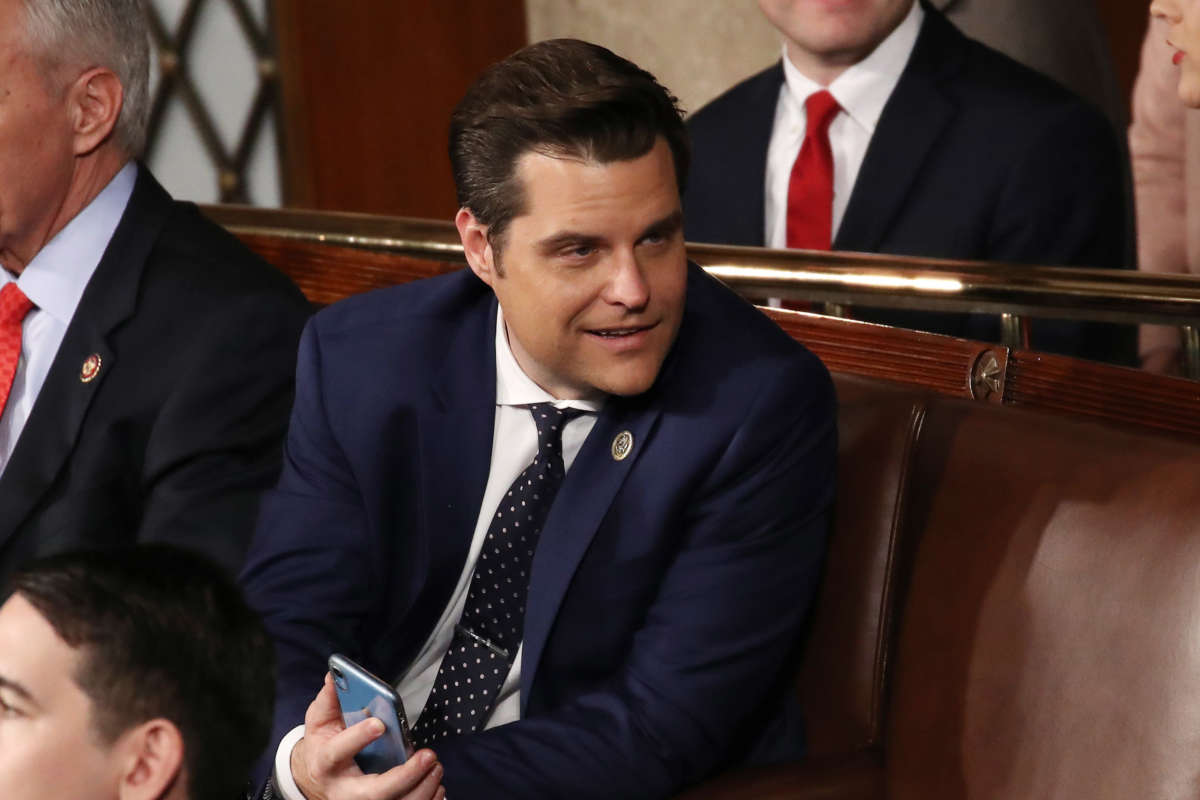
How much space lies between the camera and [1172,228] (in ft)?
7.98

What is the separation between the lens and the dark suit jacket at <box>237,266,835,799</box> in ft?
4.95

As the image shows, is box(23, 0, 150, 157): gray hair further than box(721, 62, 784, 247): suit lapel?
No

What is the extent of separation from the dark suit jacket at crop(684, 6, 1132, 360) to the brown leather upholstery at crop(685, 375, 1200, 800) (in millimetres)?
635

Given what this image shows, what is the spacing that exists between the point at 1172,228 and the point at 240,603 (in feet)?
5.66

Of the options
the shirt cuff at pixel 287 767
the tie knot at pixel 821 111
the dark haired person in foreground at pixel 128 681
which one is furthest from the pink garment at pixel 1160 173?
the dark haired person in foreground at pixel 128 681

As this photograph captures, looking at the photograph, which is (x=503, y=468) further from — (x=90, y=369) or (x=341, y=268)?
(x=341, y=268)

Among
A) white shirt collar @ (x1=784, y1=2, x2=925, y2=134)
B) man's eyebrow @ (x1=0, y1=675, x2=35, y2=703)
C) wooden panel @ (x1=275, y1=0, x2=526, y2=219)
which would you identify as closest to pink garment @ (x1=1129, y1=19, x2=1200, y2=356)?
white shirt collar @ (x1=784, y1=2, x2=925, y2=134)

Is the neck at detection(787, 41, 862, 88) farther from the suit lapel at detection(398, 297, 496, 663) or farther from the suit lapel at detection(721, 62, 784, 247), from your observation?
the suit lapel at detection(398, 297, 496, 663)

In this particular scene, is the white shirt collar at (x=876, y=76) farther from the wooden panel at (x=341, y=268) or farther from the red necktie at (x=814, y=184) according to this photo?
the wooden panel at (x=341, y=268)

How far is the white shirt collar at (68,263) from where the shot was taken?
1869 mm

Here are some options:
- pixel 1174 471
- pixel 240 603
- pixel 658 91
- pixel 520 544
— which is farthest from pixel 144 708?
pixel 1174 471

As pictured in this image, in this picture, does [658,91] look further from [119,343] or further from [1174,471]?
[119,343]

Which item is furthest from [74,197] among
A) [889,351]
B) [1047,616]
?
[1047,616]

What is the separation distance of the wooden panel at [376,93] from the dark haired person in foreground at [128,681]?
3610 mm
